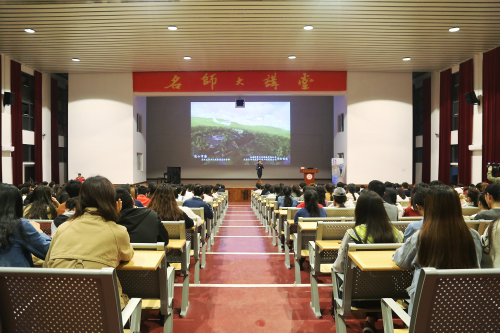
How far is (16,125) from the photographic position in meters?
9.80

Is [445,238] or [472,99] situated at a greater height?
[472,99]

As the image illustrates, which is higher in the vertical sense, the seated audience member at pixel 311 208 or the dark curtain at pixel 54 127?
the dark curtain at pixel 54 127

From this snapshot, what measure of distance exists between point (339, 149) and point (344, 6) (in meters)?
6.99

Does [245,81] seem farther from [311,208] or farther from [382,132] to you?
[311,208]

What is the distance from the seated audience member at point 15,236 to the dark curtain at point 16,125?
32.1ft

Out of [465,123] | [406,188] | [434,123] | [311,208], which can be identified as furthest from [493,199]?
[434,123]

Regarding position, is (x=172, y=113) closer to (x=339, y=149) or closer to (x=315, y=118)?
(x=315, y=118)

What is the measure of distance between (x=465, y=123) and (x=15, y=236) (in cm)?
1103

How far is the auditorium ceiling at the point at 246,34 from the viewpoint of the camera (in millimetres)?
6648

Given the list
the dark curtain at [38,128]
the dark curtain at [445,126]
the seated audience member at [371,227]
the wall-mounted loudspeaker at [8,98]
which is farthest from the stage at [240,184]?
the seated audience member at [371,227]

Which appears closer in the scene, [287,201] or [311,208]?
[311,208]

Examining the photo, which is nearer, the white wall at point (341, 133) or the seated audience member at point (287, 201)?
the seated audience member at point (287, 201)

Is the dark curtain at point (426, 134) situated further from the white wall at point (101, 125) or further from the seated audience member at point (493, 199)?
the white wall at point (101, 125)

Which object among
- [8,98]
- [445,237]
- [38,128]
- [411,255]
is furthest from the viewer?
[38,128]
